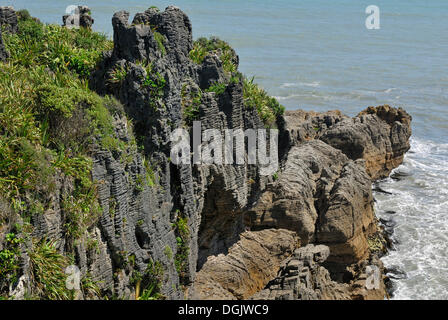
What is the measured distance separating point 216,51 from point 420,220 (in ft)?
63.5

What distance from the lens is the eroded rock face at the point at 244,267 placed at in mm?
16922

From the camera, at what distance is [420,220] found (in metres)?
33.6

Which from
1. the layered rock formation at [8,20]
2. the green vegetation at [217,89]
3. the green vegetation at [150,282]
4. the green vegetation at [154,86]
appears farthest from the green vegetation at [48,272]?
the layered rock formation at [8,20]

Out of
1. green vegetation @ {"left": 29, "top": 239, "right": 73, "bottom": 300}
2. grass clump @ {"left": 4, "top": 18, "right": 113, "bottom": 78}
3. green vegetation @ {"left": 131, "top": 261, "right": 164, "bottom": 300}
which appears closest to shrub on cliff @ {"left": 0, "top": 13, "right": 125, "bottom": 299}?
green vegetation @ {"left": 29, "top": 239, "right": 73, "bottom": 300}

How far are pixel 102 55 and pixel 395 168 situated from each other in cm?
3202

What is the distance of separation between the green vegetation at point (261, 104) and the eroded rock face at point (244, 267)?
479 centimetres

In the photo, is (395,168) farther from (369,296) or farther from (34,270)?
(34,270)

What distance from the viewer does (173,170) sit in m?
15.3

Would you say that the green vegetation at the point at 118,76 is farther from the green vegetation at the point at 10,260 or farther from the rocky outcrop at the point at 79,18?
the rocky outcrop at the point at 79,18

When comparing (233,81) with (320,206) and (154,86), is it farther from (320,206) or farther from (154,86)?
(320,206)

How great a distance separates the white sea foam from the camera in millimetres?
26469

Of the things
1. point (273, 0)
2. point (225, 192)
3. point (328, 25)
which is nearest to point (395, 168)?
point (225, 192)

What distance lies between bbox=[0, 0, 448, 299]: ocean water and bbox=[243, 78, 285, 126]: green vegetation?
10817mm

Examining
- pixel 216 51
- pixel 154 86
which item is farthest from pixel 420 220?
pixel 154 86
